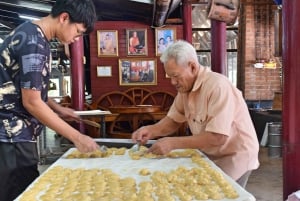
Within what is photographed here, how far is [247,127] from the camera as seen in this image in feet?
7.75

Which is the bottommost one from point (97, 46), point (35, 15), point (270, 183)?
point (270, 183)

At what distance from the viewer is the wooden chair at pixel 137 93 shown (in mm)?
8844

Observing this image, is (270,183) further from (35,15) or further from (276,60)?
(35,15)

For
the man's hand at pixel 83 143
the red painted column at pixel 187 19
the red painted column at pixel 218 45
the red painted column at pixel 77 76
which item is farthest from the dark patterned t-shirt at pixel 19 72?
the red painted column at pixel 187 19

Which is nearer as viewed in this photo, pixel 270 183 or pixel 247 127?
pixel 247 127

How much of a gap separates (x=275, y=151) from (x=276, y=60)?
4.39 m

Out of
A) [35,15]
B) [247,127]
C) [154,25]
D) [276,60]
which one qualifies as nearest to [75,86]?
[154,25]

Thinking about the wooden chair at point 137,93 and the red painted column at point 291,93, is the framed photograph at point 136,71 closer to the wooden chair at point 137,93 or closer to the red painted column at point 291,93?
the wooden chair at point 137,93

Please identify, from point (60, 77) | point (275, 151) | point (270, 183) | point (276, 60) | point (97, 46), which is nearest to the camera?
point (270, 183)

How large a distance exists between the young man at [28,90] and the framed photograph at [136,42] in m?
6.84

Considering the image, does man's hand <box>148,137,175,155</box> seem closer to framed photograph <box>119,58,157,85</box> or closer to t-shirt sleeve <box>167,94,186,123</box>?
t-shirt sleeve <box>167,94,186,123</box>

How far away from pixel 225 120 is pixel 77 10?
92 cm

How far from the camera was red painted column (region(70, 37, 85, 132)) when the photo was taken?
7996 millimetres

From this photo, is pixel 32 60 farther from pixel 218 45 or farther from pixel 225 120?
pixel 218 45
